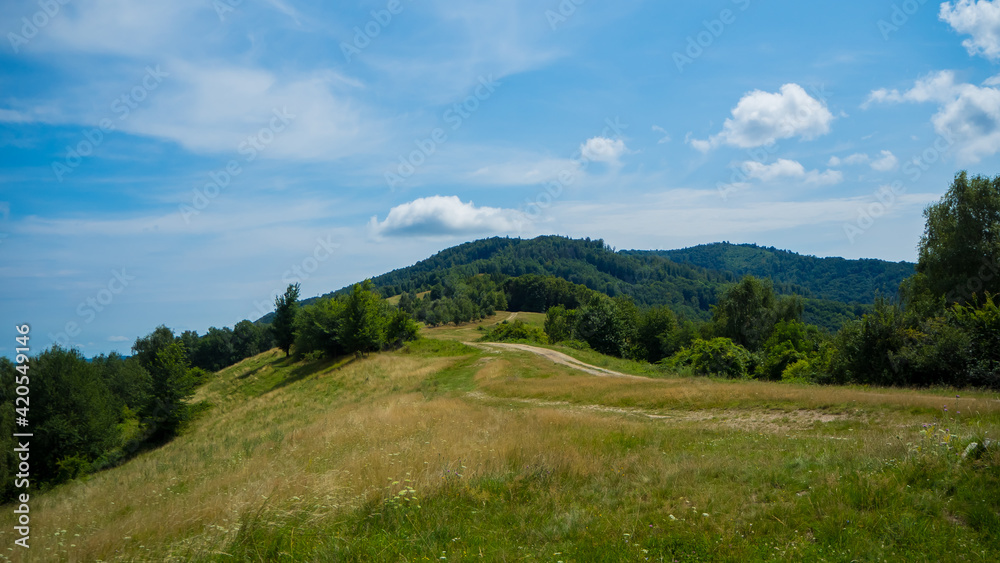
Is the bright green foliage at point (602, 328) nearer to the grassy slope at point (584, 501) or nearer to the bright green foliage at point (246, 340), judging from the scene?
the grassy slope at point (584, 501)

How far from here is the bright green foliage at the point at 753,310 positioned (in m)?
62.1

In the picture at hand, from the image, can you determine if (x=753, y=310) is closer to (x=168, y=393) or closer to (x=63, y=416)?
(x=168, y=393)

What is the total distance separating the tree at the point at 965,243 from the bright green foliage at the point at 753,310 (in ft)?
94.9

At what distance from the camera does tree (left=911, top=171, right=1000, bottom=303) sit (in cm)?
3005

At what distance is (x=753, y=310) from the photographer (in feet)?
208

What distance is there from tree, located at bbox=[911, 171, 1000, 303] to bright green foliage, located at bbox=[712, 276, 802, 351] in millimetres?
28922

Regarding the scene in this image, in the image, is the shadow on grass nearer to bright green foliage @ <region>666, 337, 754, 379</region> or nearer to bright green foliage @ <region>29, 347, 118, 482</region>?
bright green foliage @ <region>29, 347, 118, 482</region>

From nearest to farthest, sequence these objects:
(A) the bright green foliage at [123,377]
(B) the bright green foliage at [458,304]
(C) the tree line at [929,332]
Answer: (C) the tree line at [929,332] → (A) the bright green foliage at [123,377] → (B) the bright green foliage at [458,304]

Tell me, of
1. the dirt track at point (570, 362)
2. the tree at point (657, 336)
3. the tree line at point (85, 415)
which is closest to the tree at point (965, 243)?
the dirt track at point (570, 362)

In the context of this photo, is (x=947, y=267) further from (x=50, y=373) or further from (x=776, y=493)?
(x=50, y=373)

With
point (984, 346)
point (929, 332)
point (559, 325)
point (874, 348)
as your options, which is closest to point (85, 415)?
point (874, 348)

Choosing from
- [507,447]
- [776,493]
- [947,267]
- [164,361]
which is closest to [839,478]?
[776,493]

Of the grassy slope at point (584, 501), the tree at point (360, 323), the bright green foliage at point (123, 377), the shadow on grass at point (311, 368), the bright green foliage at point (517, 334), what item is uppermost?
the tree at point (360, 323)

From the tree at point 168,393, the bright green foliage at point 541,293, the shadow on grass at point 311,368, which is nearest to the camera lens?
the tree at point 168,393
